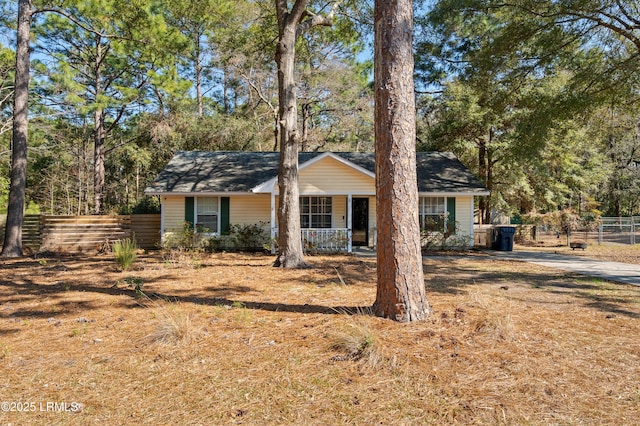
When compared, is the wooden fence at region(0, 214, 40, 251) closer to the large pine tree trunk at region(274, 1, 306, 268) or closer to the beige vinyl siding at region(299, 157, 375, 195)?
the beige vinyl siding at region(299, 157, 375, 195)

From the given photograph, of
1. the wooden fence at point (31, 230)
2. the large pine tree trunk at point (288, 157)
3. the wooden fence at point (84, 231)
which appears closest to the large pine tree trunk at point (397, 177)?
the large pine tree trunk at point (288, 157)

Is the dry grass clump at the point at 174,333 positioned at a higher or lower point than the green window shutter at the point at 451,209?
lower

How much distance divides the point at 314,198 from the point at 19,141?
416 inches

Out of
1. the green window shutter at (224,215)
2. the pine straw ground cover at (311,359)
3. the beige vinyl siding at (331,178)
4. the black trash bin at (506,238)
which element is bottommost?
the pine straw ground cover at (311,359)

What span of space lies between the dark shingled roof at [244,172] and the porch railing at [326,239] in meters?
3.04

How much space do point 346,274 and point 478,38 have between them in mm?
12053

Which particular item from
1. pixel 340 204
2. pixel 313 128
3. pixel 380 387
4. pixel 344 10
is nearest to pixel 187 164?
pixel 340 204

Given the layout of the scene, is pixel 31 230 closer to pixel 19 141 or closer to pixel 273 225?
pixel 19 141

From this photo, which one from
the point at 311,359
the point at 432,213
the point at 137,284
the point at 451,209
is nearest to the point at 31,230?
the point at 137,284

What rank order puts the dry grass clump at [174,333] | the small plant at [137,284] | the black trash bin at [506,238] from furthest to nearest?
the black trash bin at [506,238] → the small plant at [137,284] → the dry grass clump at [174,333]

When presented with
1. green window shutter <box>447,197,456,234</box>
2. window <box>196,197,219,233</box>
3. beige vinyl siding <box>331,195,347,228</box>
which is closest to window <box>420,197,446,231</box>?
green window shutter <box>447,197,456,234</box>

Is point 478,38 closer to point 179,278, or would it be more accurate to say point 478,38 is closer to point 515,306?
point 515,306

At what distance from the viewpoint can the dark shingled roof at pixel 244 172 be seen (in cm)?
1600

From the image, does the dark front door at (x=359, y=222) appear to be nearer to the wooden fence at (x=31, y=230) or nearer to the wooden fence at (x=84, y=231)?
the wooden fence at (x=84, y=231)
